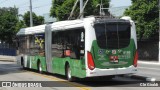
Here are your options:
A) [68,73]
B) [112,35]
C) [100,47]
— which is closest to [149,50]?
[68,73]

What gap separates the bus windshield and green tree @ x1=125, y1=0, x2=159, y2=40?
24.9 meters

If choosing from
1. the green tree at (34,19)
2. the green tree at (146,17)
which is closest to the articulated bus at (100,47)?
the green tree at (146,17)

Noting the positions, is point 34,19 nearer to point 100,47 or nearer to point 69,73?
point 69,73

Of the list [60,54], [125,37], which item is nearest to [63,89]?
[125,37]

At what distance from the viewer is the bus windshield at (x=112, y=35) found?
16875 mm

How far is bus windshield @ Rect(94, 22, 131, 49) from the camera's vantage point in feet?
55.4

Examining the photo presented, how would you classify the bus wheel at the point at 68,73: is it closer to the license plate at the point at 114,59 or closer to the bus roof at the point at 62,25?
the bus roof at the point at 62,25

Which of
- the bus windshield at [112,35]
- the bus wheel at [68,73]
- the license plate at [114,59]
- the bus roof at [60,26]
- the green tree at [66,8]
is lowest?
the bus wheel at [68,73]

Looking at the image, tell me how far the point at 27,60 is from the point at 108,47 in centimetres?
1211

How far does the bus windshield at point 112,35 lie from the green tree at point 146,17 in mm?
24858

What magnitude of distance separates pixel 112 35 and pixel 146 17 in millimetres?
26182

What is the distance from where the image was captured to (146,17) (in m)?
42.5

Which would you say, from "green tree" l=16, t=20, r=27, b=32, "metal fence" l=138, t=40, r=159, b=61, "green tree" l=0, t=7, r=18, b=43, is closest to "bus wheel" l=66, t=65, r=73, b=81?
"metal fence" l=138, t=40, r=159, b=61

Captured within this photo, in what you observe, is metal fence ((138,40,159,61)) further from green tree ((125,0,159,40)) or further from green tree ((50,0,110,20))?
green tree ((50,0,110,20))
